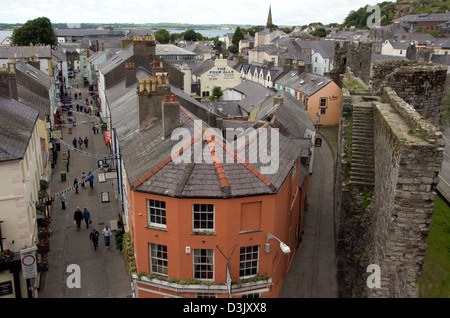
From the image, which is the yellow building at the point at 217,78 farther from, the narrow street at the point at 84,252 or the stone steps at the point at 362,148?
the stone steps at the point at 362,148

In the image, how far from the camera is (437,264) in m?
11.4

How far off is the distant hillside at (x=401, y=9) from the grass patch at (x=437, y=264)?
137m

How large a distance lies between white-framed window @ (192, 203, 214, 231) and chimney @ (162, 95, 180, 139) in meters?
4.27

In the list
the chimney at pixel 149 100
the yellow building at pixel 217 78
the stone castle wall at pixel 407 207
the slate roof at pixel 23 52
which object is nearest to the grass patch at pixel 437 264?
the stone castle wall at pixel 407 207

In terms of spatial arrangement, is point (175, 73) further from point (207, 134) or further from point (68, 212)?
point (207, 134)

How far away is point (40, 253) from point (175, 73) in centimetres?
2120

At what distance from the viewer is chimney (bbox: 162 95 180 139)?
1628 centimetres

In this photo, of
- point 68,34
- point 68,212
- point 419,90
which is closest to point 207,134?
point 419,90

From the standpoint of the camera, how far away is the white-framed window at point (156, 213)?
1398 centimetres

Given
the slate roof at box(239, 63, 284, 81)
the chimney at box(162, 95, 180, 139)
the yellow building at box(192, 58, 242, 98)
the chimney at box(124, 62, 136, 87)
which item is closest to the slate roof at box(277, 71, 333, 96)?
the slate roof at box(239, 63, 284, 81)

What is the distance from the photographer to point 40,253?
18078 millimetres

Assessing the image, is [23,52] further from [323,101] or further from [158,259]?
[158,259]

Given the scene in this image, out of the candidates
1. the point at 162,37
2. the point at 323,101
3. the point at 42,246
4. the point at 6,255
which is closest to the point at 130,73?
the point at 42,246

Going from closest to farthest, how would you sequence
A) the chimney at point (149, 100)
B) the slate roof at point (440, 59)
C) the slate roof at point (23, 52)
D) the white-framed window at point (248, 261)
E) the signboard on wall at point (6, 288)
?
the white-framed window at point (248, 261)
the signboard on wall at point (6, 288)
the chimney at point (149, 100)
the slate roof at point (23, 52)
the slate roof at point (440, 59)
